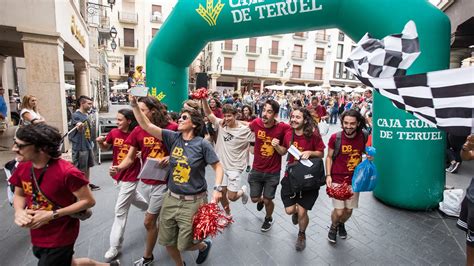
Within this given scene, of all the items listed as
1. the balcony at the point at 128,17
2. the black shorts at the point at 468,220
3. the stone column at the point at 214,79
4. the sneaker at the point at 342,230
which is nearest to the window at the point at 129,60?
the balcony at the point at 128,17

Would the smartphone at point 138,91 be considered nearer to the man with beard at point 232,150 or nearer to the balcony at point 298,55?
the man with beard at point 232,150

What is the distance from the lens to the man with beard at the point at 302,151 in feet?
10.9

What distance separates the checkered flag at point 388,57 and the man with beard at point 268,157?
132cm

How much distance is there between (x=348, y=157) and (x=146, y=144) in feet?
8.08

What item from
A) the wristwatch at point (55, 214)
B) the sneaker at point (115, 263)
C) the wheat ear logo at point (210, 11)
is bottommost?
the sneaker at point (115, 263)

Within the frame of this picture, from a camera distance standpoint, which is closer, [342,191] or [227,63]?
[342,191]

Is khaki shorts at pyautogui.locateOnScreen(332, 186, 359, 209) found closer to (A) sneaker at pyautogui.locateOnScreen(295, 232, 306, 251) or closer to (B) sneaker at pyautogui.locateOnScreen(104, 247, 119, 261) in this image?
(A) sneaker at pyautogui.locateOnScreen(295, 232, 306, 251)

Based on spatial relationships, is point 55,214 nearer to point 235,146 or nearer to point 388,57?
point 235,146

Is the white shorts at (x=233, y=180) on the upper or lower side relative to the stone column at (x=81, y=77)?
lower

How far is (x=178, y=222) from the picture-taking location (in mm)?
2596

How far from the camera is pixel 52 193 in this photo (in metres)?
2.01

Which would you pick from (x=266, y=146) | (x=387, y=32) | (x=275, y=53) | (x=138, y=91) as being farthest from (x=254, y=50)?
(x=138, y=91)

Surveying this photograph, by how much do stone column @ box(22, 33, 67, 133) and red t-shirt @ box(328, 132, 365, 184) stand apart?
7.34 m

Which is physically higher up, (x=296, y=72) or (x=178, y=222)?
(x=296, y=72)
